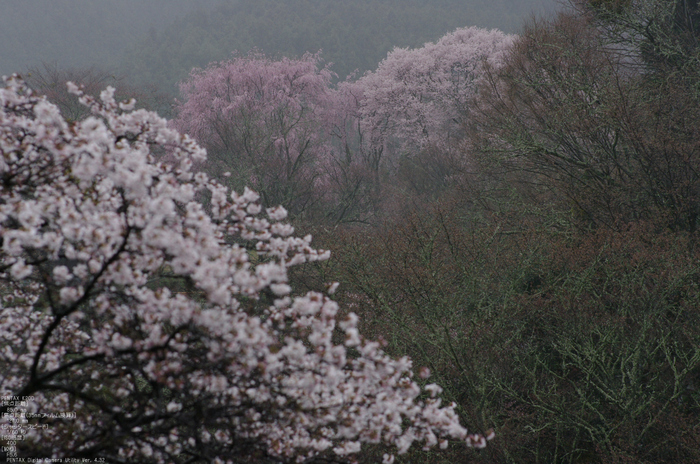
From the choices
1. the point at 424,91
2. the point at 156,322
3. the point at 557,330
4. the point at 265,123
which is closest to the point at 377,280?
the point at 557,330

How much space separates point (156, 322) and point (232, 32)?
220ft

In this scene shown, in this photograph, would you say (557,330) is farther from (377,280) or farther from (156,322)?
(156,322)

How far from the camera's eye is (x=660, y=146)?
409 inches

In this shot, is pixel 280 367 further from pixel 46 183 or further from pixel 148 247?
pixel 46 183

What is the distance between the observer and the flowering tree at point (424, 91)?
2997 cm

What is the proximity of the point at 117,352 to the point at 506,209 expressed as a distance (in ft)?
40.0

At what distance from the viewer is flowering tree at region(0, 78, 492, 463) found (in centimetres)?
305

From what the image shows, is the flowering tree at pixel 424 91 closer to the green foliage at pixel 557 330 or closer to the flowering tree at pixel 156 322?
the green foliage at pixel 557 330

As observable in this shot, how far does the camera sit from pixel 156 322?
3342mm

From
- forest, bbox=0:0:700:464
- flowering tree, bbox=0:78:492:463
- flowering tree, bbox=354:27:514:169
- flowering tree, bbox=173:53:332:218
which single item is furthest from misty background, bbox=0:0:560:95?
flowering tree, bbox=0:78:492:463

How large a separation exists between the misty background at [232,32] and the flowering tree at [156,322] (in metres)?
52.7

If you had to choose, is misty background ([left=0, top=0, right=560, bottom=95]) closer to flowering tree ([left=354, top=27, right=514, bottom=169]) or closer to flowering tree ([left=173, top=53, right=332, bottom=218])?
flowering tree ([left=354, top=27, right=514, bottom=169])

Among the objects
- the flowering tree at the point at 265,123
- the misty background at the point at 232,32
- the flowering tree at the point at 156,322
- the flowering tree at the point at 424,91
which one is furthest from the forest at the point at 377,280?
the misty background at the point at 232,32

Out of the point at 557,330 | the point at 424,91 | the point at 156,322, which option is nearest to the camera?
the point at 156,322
